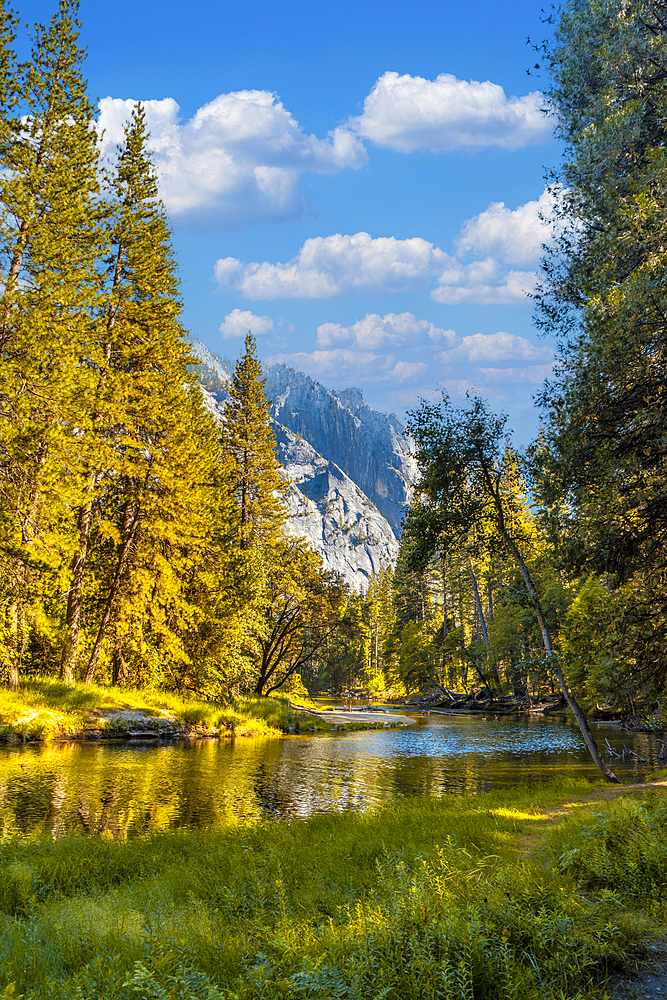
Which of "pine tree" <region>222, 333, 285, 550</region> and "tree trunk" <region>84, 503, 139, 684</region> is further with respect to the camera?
"pine tree" <region>222, 333, 285, 550</region>

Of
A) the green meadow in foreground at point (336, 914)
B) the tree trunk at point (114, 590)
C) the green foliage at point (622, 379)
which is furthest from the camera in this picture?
the tree trunk at point (114, 590)

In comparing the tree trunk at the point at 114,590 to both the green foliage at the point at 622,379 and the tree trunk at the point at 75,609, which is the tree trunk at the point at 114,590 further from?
the green foliage at the point at 622,379

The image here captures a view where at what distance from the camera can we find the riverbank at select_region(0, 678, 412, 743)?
65.3 ft

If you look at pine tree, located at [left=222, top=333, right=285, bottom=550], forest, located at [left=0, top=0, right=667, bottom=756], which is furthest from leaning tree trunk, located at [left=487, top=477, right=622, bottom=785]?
pine tree, located at [left=222, top=333, right=285, bottom=550]

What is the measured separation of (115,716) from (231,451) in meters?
19.0

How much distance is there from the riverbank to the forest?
1197 mm

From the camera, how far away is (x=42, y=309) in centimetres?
1941

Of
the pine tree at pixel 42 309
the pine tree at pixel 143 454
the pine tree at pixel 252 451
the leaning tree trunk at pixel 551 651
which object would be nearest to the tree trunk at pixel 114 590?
the pine tree at pixel 143 454

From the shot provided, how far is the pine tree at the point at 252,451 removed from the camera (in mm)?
37625

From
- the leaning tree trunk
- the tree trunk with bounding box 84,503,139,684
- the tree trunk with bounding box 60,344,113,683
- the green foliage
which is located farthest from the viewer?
the tree trunk with bounding box 84,503,139,684

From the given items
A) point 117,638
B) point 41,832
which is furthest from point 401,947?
point 117,638

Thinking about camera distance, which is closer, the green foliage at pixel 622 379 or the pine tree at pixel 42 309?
the green foliage at pixel 622 379

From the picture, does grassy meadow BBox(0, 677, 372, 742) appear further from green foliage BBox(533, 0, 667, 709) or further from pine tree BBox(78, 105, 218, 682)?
green foliage BBox(533, 0, 667, 709)

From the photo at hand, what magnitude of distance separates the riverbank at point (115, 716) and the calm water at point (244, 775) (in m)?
1.06
